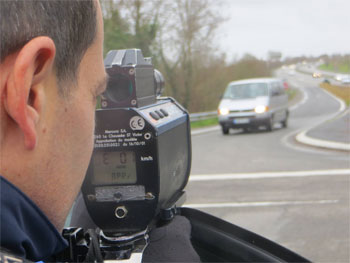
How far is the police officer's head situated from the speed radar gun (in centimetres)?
38

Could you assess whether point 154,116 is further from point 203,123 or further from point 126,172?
point 203,123

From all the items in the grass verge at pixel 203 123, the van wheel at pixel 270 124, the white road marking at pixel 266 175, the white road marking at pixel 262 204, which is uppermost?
the white road marking at pixel 262 204

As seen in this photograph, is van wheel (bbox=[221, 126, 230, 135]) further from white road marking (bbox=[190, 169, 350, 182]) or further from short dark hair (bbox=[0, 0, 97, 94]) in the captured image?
short dark hair (bbox=[0, 0, 97, 94])

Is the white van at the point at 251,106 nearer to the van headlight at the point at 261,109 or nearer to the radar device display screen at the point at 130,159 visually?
the van headlight at the point at 261,109

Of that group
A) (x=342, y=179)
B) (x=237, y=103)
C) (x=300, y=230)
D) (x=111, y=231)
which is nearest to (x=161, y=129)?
(x=111, y=231)

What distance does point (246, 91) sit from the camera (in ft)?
68.9

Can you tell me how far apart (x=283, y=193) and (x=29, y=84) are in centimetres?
819

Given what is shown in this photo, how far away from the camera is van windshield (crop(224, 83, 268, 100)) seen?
20875 mm

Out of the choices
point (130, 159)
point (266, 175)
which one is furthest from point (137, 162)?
point (266, 175)

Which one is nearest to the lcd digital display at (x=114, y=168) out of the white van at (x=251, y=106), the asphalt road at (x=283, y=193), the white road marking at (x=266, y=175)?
the asphalt road at (x=283, y=193)

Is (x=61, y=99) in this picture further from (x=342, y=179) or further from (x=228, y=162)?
(x=228, y=162)

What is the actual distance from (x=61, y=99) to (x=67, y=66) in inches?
1.8

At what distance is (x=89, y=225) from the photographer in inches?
60.5

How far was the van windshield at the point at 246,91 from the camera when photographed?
20875 millimetres
